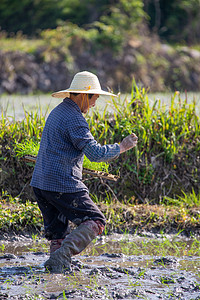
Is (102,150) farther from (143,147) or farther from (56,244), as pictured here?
(143,147)

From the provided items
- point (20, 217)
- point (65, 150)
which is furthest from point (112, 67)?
point (65, 150)

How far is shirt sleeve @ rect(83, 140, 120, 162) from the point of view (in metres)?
3.88

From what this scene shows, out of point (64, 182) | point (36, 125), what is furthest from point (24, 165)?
point (64, 182)

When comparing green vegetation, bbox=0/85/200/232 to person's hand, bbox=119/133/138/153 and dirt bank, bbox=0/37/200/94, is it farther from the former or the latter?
dirt bank, bbox=0/37/200/94

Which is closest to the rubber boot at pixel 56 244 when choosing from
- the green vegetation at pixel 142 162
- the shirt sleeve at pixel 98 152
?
the shirt sleeve at pixel 98 152

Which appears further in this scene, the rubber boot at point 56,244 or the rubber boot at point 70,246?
the rubber boot at point 56,244

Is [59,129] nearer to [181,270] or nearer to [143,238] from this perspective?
[181,270]

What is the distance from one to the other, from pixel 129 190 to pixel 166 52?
15623mm

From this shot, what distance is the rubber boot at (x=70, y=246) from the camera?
400 cm

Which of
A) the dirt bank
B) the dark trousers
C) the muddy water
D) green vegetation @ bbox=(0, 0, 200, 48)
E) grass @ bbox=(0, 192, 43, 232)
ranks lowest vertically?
the muddy water

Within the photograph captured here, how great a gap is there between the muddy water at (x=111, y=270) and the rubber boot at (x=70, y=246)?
0.25 feet

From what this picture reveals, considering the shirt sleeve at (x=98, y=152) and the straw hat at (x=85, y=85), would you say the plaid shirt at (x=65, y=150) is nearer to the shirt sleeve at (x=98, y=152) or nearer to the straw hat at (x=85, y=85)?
the shirt sleeve at (x=98, y=152)

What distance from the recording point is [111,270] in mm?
4172

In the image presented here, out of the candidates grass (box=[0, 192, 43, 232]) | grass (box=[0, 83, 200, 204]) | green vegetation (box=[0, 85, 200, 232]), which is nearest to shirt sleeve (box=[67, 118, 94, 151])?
grass (box=[0, 192, 43, 232])
